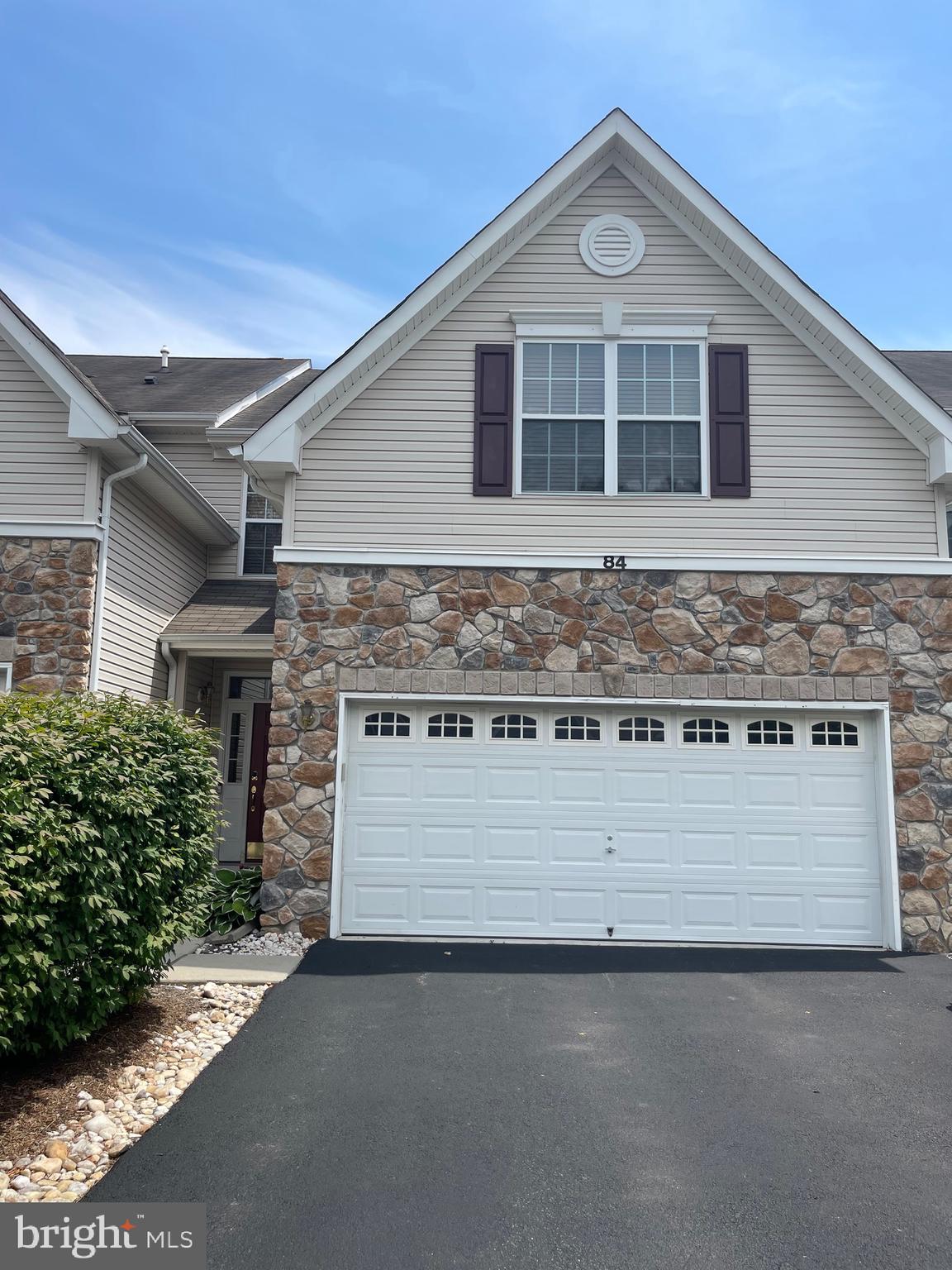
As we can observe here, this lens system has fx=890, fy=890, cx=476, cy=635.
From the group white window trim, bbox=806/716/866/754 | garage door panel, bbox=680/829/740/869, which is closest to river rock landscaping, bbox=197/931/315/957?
garage door panel, bbox=680/829/740/869

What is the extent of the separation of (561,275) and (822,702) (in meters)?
5.03

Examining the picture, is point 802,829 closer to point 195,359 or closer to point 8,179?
point 8,179

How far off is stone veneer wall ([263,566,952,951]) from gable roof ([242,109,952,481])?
1.44 meters

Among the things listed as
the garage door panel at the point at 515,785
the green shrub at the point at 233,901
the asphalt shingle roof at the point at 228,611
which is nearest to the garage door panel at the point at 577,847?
the garage door panel at the point at 515,785

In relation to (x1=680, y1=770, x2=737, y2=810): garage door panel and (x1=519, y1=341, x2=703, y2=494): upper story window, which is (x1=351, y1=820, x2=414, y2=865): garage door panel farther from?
(x1=519, y1=341, x2=703, y2=494): upper story window

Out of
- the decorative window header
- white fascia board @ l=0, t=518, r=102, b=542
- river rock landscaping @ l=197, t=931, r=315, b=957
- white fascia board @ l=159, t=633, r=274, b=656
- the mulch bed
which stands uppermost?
the decorative window header

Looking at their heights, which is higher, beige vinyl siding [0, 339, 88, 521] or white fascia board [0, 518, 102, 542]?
beige vinyl siding [0, 339, 88, 521]

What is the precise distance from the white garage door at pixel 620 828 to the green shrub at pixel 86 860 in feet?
8.35

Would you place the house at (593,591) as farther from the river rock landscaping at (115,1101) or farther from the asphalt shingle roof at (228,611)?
the river rock landscaping at (115,1101)

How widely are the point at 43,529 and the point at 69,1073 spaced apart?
18.7 feet

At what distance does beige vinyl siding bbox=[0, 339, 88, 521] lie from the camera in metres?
9.05

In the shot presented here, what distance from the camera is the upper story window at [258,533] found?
41.1 feet

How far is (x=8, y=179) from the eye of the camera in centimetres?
991
